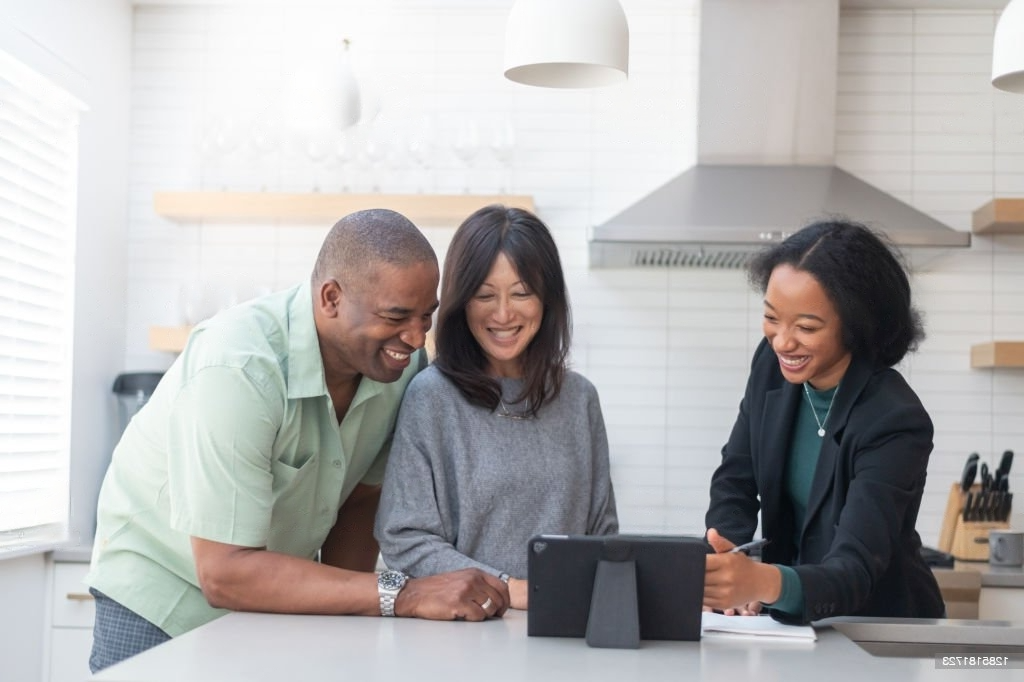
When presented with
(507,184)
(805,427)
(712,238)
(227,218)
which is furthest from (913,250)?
(227,218)

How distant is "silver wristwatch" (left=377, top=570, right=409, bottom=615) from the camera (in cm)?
185

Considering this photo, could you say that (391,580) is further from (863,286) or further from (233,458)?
(863,286)

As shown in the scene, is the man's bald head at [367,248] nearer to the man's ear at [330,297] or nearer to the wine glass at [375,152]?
the man's ear at [330,297]

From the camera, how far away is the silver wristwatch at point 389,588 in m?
1.85

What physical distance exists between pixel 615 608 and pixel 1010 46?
1446 mm

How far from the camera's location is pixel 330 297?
6.77 feet

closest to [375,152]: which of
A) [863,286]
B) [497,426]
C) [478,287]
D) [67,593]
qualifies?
[67,593]

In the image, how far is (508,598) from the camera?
1.90m

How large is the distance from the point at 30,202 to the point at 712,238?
2048 mm

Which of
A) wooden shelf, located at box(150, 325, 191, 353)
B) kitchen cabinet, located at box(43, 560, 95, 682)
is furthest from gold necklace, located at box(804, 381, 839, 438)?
wooden shelf, located at box(150, 325, 191, 353)

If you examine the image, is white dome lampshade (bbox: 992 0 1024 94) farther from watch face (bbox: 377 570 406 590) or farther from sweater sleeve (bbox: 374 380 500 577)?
watch face (bbox: 377 570 406 590)

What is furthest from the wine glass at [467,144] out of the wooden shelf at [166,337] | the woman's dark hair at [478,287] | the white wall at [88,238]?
the woman's dark hair at [478,287]

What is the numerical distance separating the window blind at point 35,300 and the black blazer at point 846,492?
2.12 metres

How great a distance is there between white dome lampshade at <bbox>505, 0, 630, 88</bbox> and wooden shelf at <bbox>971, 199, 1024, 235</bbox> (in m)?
1.97
